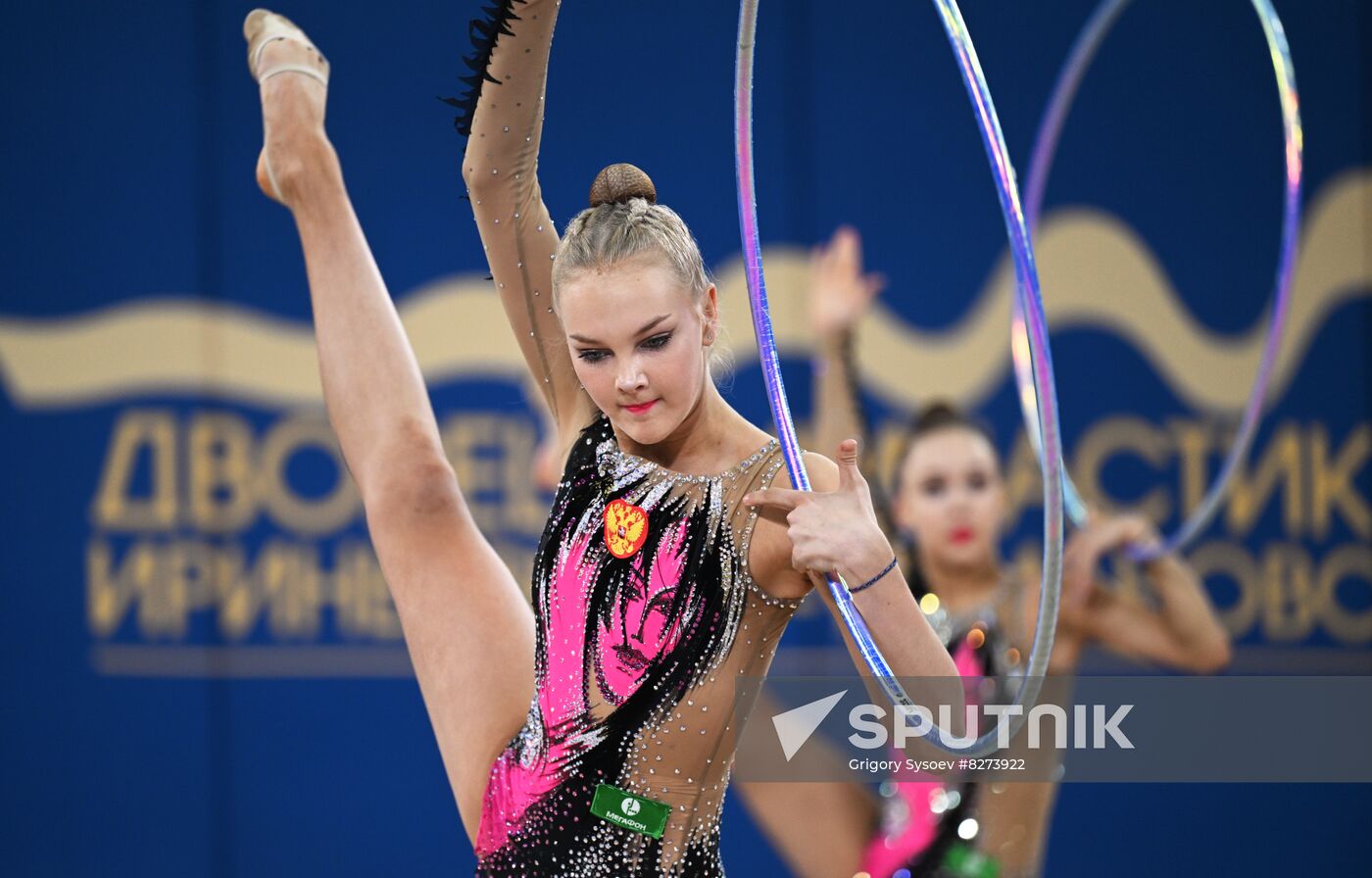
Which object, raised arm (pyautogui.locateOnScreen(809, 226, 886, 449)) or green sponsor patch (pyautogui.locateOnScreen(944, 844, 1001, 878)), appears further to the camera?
raised arm (pyautogui.locateOnScreen(809, 226, 886, 449))

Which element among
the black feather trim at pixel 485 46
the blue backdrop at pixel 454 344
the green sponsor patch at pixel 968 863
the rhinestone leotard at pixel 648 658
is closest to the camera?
the rhinestone leotard at pixel 648 658

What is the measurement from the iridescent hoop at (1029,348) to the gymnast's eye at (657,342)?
0.49ft

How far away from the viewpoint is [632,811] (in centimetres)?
174

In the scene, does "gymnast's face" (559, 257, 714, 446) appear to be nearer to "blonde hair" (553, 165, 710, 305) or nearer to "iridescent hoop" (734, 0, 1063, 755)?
"blonde hair" (553, 165, 710, 305)

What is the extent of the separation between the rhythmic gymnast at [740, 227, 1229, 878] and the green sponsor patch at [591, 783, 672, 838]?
116 cm

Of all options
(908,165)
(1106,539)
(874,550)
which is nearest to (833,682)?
(1106,539)

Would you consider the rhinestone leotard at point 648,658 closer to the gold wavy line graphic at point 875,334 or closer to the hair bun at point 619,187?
the hair bun at point 619,187

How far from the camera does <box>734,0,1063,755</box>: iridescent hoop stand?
1628mm

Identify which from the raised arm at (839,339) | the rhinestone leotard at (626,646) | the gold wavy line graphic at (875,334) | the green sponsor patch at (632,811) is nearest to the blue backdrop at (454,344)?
the gold wavy line graphic at (875,334)

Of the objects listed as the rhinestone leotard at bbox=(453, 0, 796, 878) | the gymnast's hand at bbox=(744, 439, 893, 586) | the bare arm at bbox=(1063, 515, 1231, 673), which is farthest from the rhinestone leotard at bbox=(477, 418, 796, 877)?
the bare arm at bbox=(1063, 515, 1231, 673)

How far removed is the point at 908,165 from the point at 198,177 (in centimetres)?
188

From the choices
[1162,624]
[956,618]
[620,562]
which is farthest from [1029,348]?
[1162,624]

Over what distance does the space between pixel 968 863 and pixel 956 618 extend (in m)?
0.47

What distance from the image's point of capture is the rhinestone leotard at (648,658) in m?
1.72
